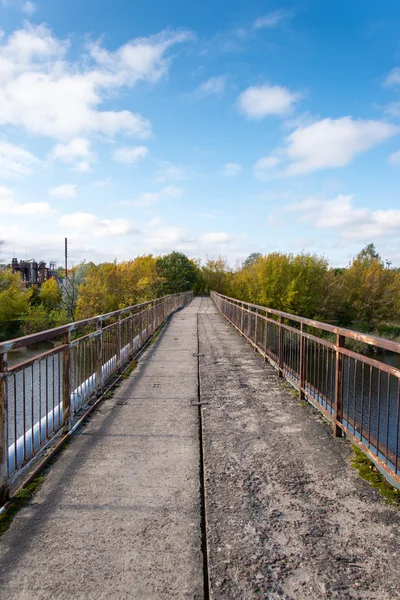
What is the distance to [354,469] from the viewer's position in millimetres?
3266

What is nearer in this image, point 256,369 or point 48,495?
point 48,495

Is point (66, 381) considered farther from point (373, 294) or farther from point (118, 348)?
point (373, 294)

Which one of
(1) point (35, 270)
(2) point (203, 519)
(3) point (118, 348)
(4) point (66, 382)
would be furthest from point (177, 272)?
(2) point (203, 519)

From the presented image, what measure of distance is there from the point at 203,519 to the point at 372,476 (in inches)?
56.1

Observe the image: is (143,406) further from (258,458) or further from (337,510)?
(337,510)

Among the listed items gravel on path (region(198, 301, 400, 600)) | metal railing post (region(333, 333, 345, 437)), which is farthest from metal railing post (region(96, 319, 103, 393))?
metal railing post (region(333, 333, 345, 437))

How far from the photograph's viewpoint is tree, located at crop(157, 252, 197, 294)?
76.2m

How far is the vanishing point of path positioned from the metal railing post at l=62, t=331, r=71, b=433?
0.72 feet

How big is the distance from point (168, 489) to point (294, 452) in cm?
129

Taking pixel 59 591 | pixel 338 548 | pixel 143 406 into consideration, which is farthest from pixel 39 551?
pixel 143 406

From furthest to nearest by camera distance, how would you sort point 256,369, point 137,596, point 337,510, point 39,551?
point 256,369 → point 337,510 → point 39,551 → point 137,596

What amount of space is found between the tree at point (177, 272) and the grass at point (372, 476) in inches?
2765

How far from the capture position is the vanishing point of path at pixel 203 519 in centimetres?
197

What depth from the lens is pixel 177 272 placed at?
3049 inches
